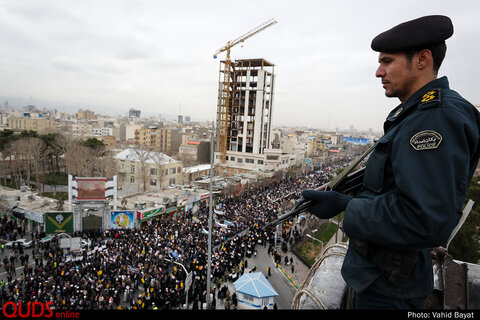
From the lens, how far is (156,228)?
21484 millimetres

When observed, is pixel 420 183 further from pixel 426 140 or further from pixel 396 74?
Answer: pixel 396 74

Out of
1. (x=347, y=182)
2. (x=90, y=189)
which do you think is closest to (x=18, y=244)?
(x=90, y=189)

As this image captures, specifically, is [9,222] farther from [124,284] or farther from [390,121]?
[390,121]

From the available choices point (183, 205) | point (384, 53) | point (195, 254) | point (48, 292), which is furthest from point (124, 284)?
point (384, 53)

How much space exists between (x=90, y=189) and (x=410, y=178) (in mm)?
24146

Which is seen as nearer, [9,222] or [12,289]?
[12,289]

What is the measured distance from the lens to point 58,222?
20.6 metres

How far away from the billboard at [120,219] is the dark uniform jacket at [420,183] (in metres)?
22.7

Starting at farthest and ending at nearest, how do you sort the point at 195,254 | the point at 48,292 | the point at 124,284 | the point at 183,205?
the point at 183,205
the point at 195,254
the point at 124,284
the point at 48,292

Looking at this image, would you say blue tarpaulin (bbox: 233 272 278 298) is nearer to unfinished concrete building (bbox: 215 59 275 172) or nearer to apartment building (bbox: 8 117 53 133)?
unfinished concrete building (bbox: 215 59 275 172)

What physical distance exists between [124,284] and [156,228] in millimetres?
7836

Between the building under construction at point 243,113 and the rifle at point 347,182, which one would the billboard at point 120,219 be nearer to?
the rifle at point 347,182

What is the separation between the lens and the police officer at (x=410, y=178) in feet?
4.25

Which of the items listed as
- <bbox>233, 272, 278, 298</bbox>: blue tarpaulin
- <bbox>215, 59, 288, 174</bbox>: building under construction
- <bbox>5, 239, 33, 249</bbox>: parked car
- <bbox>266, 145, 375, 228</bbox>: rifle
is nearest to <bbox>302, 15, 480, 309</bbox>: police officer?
<bbox>266, 145, 375, 228</bbox>: rifle
